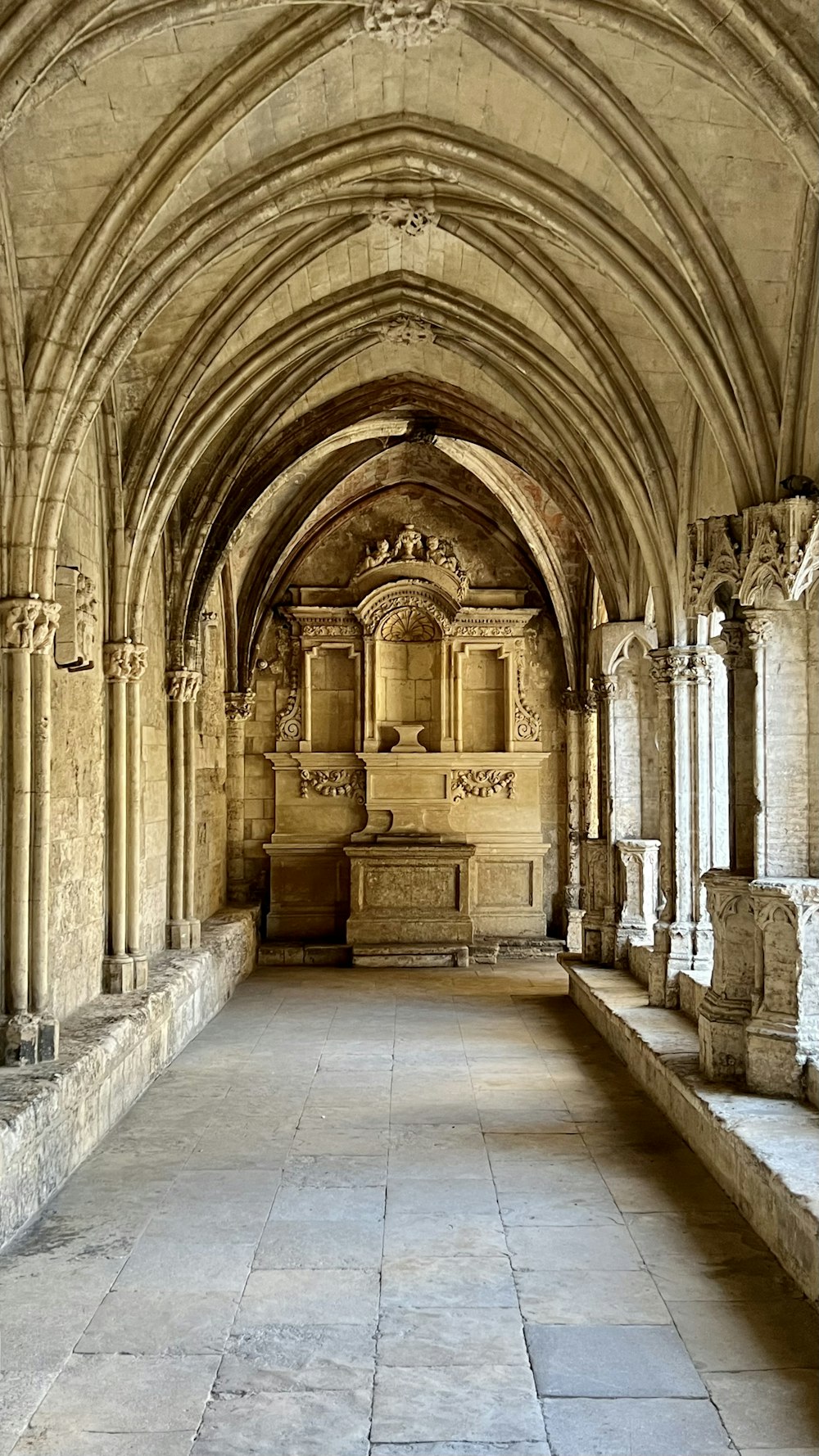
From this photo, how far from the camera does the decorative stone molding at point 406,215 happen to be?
786 cm

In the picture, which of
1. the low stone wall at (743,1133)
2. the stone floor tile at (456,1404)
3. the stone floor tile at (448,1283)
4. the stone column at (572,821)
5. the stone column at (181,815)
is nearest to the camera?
the stone floor tile at (456,1404)

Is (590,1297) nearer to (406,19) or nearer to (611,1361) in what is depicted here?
(611,1361)

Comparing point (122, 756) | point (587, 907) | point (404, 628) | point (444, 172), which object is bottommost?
point (587, 907)

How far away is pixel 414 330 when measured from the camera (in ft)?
33.2

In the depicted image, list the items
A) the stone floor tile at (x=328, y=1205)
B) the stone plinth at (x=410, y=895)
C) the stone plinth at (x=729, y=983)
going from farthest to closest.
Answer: the stone plinth at (x=410, y=895) < the stone plinth at (x=729, y=983) < the stone floor tile at (x=328, y=1205)

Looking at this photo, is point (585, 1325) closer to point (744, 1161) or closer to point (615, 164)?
point (744, 1161)

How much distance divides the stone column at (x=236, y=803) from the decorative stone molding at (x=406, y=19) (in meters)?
Answer: 9.30

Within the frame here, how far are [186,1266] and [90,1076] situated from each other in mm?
1766

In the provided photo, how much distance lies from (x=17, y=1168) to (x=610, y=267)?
18.6 ft

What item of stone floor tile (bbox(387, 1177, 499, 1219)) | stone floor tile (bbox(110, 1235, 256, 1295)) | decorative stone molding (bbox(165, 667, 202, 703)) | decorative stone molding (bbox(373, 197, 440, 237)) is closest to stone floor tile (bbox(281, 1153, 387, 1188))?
stone floor tile (bbox(387, 1177, 499, 1219))

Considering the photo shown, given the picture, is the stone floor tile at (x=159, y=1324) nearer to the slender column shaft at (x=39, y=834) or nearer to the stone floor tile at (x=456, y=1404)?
the stone floor tile at (x=456, y=1404)

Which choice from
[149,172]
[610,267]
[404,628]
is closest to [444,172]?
[610,267]

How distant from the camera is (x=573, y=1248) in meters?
5.12

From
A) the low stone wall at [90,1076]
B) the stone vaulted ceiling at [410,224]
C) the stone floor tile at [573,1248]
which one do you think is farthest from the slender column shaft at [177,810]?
the stone floor tile at [573,1248]
